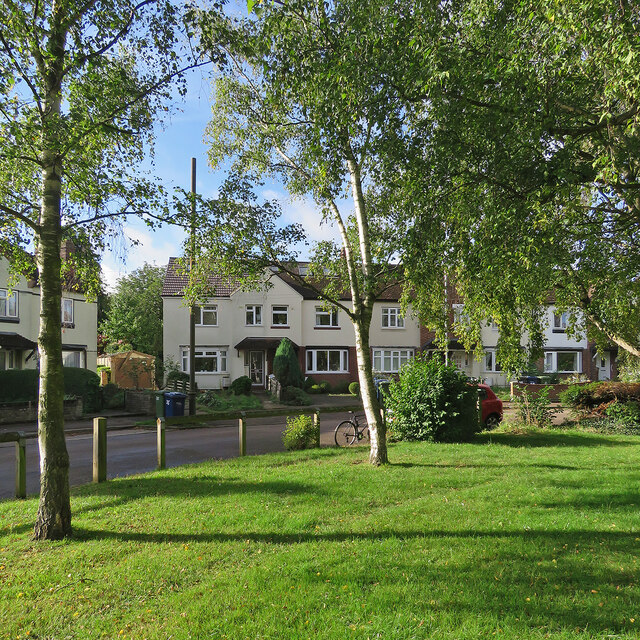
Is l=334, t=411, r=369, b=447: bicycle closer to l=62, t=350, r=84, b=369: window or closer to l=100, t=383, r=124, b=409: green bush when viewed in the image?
l=100, t=383, r=124, b=409: green bush

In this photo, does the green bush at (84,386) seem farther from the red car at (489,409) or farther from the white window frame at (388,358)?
the white window frame at (388,358)

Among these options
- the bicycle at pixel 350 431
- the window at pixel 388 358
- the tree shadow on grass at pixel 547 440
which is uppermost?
the window at pixel 388 358

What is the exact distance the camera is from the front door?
116 feet

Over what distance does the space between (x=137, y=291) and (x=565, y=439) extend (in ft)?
148

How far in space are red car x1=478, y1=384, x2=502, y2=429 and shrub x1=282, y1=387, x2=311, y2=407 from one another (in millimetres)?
12109

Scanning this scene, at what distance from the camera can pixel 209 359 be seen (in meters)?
34.4

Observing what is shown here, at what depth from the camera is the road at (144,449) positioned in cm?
1007

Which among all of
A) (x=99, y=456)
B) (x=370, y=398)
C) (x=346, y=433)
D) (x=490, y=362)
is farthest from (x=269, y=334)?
(x=99, y=456)

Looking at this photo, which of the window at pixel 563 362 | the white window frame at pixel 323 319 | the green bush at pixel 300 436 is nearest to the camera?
the green bush at pixel 300 436

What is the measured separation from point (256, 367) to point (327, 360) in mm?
5109

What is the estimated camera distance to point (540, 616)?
372 cm

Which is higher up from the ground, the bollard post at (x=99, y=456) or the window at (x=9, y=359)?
the window at (x=9, y=359)

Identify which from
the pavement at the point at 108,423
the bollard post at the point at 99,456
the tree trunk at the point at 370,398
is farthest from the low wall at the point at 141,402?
the tree trunk at the point at 370,398

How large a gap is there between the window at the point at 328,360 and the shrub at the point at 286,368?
493 cm
